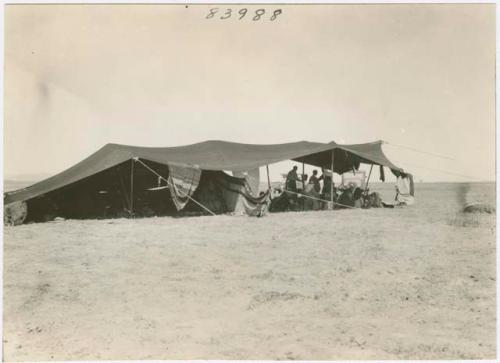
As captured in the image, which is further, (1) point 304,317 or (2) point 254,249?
(2) point 254,249

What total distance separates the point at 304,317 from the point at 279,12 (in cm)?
518

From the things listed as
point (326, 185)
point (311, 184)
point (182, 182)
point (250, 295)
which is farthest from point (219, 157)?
point (250, 295)

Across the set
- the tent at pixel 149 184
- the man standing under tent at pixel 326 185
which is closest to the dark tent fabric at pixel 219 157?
the tent at pixel 149 184

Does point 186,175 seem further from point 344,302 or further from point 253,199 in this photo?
point 344,302

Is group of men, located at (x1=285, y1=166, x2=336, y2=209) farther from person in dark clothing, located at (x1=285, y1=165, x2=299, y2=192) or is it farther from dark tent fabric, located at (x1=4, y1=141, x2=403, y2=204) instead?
dark tent fabric, located at (x1=4, y1=141, x2=403, y2=204)

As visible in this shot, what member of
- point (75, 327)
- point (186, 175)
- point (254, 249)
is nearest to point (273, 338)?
point (75, 327)

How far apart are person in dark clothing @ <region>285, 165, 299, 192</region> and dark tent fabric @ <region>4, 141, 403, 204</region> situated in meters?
0.54

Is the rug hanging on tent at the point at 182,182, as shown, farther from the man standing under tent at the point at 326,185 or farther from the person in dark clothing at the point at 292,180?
the man standing under tent at the point at 326,185

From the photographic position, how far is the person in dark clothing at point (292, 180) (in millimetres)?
15375

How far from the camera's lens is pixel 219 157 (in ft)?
49.3

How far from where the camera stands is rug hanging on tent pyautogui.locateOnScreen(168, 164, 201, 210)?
1281 cm

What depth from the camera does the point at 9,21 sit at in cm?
784

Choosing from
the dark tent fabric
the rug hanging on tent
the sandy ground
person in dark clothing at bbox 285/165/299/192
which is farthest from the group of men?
the sandy ground

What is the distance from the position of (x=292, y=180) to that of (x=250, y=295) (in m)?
9.55
